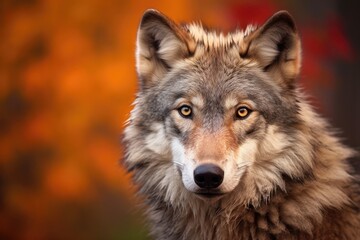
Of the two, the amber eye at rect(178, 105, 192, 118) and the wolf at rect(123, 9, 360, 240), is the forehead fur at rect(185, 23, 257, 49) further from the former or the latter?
the amber eye at rect(178, 105, 192, 118)

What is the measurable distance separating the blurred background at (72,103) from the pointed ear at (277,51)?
3441 millimetres

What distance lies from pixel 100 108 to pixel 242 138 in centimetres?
396

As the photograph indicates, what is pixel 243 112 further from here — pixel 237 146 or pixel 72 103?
pixel 72 103

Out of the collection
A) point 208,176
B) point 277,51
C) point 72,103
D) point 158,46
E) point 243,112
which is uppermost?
point 158,46

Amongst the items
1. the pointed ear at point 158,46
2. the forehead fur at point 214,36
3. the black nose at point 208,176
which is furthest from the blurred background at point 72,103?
the black nose at point 208,176

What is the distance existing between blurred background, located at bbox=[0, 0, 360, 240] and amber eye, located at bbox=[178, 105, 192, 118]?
3.66 m

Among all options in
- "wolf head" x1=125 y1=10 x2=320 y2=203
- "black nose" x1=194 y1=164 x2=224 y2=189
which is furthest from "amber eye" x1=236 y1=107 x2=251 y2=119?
"black nose" x1=194 y1=164 x2=224 y2=189

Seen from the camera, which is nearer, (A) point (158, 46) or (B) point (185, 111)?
(B) point (185, 111)

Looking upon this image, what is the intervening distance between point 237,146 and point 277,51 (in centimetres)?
72

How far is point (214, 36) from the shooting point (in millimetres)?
4664

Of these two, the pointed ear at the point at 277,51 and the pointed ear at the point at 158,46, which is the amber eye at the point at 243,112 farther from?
the pointed ear at the point at 158,46

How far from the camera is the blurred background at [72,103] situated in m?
7.79

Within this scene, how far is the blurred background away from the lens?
7793 mm

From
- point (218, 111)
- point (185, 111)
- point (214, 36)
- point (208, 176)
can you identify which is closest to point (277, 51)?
point (214, 36)
